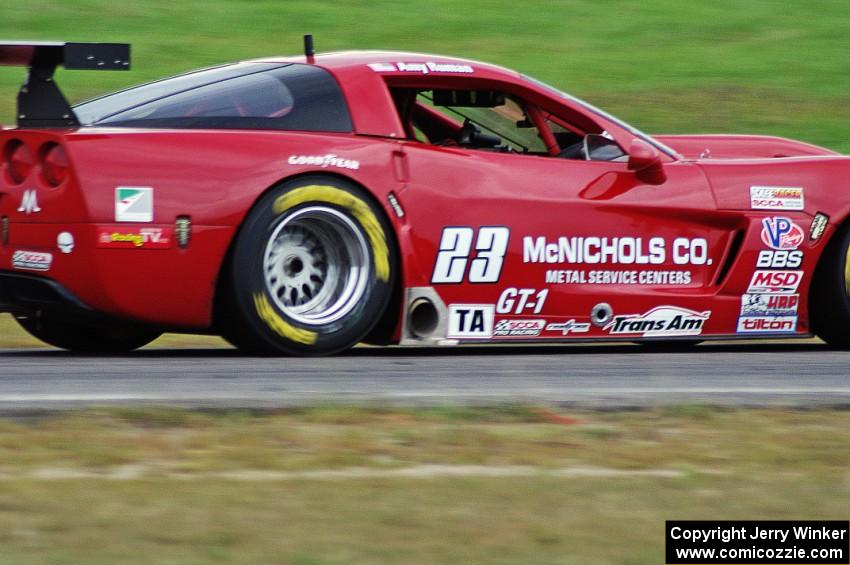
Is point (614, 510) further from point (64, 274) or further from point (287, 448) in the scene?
point (64, 274)

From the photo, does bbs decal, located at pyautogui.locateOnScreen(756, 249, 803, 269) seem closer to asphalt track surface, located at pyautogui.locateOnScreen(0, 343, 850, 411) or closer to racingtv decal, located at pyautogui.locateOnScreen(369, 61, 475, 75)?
asphalt track surface, located at pyautogui.locateOnScreen(0, 343, 850, 411)

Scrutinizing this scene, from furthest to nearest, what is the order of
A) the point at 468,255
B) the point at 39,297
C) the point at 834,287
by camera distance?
the point at 834,287 < the point at 468,255 < the point at 39,297

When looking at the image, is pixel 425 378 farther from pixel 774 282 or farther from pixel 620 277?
pixel 774 282

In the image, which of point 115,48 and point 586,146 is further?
point 586,146

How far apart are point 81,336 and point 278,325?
1.32m

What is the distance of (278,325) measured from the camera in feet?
19.6

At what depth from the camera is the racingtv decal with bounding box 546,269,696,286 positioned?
252 inches

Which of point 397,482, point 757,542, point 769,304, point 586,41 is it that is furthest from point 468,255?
point 586,41

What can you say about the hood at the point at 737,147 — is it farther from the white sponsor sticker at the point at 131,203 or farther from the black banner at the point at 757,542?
the black banner at the point at 757,542

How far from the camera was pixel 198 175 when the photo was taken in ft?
19.0

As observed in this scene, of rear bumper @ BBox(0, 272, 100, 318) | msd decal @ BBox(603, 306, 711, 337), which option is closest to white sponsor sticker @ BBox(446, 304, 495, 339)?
msd decal @ BBox(603, 306, 711, 337)

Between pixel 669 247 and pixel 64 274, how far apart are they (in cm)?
268

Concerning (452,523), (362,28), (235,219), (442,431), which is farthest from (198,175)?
(362,28)

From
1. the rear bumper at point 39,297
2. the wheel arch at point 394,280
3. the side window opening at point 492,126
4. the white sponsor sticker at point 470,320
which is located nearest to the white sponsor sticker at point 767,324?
the side window opening at point 492,126
